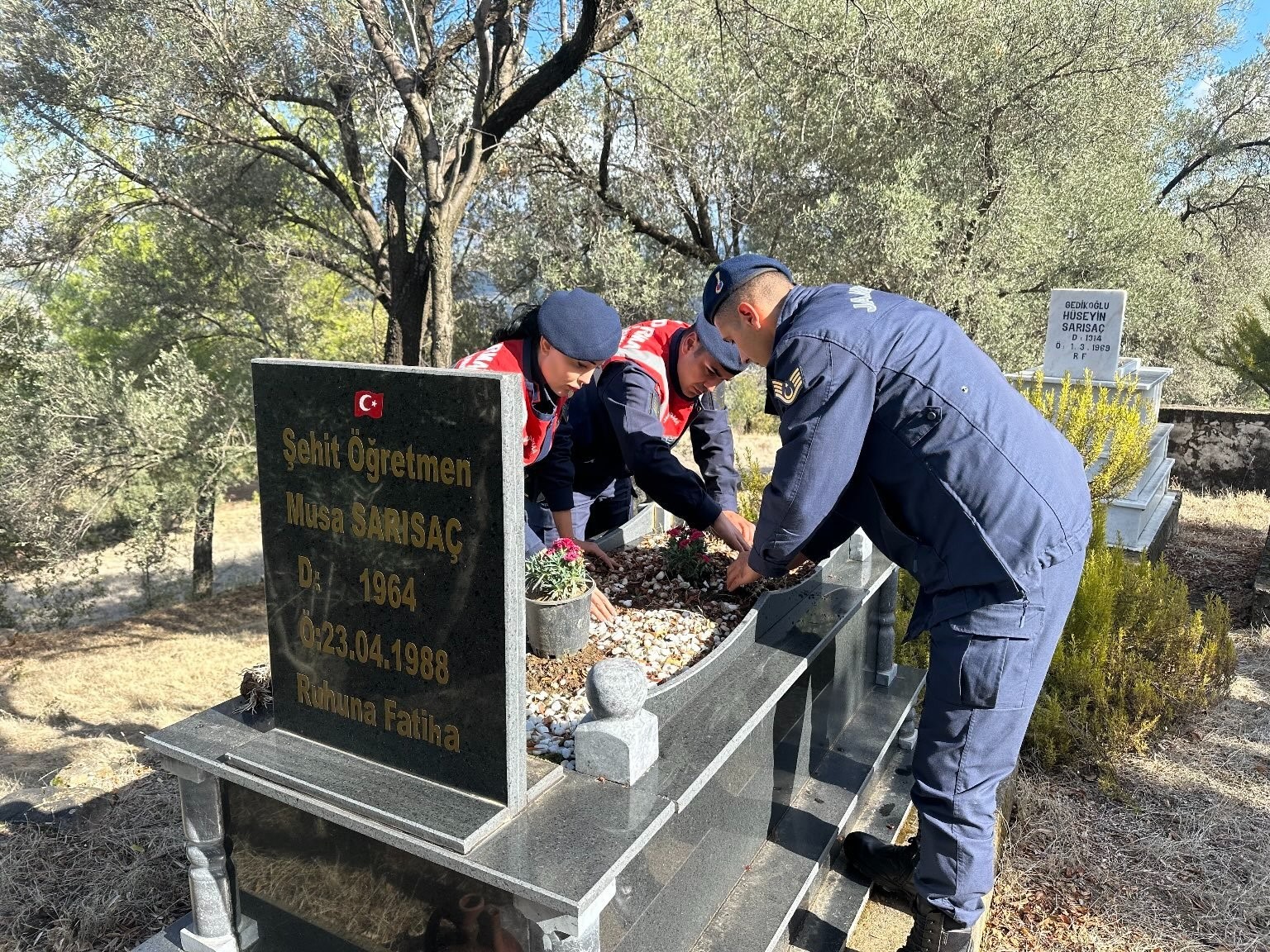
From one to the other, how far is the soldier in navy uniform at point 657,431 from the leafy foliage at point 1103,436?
2927 mm

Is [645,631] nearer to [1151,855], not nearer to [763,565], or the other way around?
[763,565]

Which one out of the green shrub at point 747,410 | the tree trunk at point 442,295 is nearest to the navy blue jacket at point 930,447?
the tree trunk at point 442,295

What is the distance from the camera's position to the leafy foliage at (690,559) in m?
3.34

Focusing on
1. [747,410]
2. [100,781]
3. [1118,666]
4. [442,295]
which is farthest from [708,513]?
[747,410]

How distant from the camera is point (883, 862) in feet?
8.94

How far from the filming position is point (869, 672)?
3705 millimetres

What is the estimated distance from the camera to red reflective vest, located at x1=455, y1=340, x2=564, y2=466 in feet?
10.1

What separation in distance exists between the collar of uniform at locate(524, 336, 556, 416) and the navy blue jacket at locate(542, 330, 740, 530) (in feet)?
1.02

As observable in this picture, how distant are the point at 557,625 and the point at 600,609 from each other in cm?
32

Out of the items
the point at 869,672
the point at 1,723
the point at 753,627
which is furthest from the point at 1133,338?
the point at 1,723

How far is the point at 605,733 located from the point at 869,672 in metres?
2.00

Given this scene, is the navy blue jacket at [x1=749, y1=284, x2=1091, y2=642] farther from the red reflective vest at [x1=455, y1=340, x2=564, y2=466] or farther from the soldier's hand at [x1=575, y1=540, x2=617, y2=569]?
the soldier's hand at [x1=575, y1=540, x2=617, y2=569]

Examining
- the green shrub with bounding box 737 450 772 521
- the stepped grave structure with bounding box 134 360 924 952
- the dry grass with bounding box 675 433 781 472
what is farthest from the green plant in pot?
the dry grass with bounding box 675 433 781 472

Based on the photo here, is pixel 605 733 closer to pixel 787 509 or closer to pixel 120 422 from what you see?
pixel 787 509
